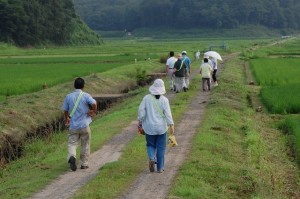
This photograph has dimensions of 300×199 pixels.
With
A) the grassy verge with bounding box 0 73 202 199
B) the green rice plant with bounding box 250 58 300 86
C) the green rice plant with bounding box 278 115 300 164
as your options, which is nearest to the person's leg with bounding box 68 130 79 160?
the grassy verge with bounding box 0 73 202 199

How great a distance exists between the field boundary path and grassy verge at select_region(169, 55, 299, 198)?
0.76 feet

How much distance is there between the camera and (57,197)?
865 cm

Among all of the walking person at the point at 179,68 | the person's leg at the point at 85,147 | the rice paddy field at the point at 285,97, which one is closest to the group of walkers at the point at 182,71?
the walking person at the point at 179,68

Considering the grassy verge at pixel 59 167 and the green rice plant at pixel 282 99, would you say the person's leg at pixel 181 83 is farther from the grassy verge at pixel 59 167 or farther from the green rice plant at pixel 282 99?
the grassy verge at pixel 59 167

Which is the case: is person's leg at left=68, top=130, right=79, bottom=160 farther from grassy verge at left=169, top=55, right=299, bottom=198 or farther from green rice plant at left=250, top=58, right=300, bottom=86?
green rice plant at left=250, top=58, right=300, bottom=86

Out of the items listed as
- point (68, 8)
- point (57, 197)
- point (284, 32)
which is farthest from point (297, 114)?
point (284, 32)

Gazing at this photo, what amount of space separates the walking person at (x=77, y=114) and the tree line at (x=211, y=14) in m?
128

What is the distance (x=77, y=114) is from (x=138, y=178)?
1.73 m

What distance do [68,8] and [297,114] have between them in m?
75.1

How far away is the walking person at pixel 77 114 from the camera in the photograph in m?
10.5

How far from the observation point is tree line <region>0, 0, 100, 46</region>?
241 ft

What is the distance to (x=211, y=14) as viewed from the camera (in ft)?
447

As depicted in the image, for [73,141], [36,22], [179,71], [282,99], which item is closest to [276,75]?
[179,71]

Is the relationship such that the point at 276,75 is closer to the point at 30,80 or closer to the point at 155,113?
the point at 30,80
